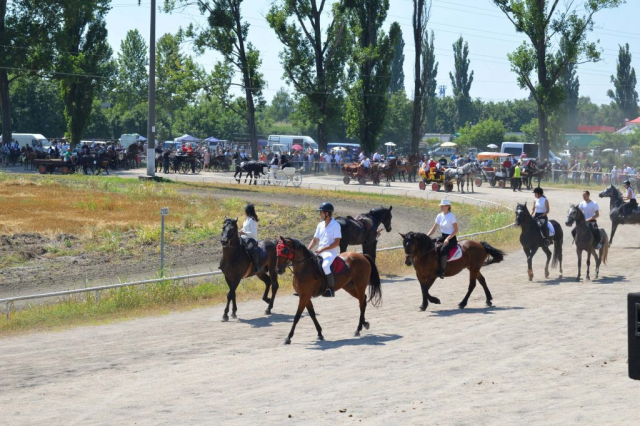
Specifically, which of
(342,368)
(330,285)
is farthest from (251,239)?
(342,368)

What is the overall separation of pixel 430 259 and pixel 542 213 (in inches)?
226

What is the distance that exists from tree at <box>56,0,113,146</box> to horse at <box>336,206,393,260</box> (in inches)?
1777

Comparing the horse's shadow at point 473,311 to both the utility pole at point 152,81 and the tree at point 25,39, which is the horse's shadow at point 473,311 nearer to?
the utility pole at point 152,81

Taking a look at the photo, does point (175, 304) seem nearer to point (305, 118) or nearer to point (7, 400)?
point (7, 400)

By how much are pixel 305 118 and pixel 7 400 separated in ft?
192

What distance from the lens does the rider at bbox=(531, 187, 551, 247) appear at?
21.1 m

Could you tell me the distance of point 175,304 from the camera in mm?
18469

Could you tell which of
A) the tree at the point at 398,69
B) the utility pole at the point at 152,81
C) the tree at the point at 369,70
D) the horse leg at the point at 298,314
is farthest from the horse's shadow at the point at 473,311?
the tree at the point at 398,69

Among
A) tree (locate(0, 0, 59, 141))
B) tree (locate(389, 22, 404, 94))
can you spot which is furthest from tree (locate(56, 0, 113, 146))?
tree (locate(389, 22, 404, 94))

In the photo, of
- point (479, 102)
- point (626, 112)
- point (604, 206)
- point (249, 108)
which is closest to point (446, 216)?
point (604, 206)

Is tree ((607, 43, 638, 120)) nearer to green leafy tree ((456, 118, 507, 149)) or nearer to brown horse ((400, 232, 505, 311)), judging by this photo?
green leafy tree ((456, 118, 507, 149))

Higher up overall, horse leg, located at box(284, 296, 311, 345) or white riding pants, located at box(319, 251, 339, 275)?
white riding pants, located at box(319, 251, 339, 275)

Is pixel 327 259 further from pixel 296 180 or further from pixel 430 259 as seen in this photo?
pixel 296 180

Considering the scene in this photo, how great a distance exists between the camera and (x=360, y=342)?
47.6 ft
